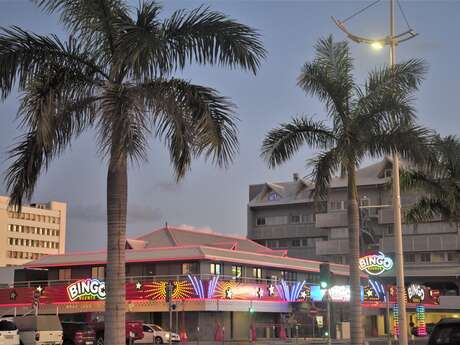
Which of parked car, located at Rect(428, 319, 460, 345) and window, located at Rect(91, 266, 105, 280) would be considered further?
window, located at Rect(91, 266, 105, 280)

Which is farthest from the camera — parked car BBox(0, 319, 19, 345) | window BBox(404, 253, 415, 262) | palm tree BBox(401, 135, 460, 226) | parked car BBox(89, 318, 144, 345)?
window BBox(404, 253, 415, 262)

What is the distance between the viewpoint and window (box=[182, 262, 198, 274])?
5488cm

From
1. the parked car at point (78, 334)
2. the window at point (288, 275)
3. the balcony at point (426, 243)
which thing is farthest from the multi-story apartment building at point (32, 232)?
the parked car at point (78, 334)

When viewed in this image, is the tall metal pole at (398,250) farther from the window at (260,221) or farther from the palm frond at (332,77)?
the window at (260,221)

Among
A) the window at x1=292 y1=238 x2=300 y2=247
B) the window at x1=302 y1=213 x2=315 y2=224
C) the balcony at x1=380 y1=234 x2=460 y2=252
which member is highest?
the window at x1=302 y1=213 x2=315 y2=224

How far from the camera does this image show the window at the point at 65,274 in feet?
205

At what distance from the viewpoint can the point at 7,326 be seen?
31.6 m

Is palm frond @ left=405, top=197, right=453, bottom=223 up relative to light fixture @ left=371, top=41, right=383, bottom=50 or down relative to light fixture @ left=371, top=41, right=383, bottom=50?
down

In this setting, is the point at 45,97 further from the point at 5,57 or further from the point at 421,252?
the point at 421,252

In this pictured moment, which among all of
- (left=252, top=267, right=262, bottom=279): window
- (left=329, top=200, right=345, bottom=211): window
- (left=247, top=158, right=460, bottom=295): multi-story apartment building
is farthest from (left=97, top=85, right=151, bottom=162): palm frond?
(left=329, top=200, right=345, bottom=211): window

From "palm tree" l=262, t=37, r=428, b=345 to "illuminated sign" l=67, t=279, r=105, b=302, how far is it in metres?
35.5

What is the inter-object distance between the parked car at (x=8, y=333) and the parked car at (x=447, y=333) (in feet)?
71.0

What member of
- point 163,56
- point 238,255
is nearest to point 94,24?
point 163,56

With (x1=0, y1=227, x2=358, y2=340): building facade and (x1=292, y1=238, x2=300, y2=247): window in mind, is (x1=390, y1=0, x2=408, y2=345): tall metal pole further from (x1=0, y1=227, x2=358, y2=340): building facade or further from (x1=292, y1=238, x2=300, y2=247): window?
(x1=292, y1=238, x2=300, y2=247): window
